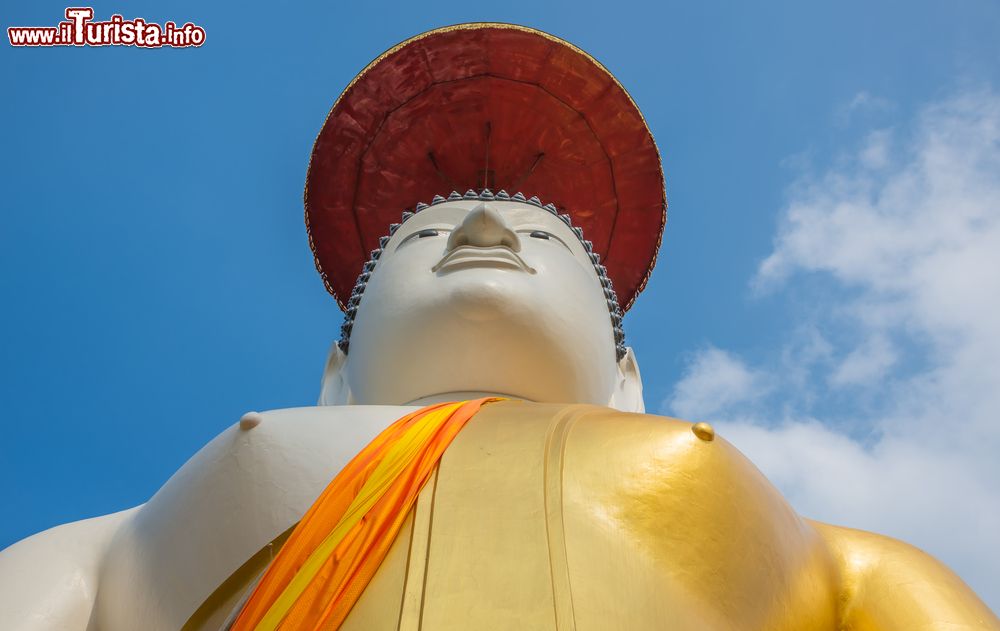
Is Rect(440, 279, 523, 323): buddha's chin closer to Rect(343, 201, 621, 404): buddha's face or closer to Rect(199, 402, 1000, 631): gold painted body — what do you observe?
Rect(343, 201, 621, 404): buddha's face

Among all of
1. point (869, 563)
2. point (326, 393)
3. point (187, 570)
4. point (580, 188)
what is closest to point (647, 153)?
point (580, 188)

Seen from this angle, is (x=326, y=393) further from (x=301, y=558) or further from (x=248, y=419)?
(x=301, y=558)

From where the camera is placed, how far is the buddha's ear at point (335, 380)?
4570mm

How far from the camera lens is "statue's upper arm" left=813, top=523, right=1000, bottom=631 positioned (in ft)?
8.79

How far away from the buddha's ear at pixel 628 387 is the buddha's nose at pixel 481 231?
3.01ft

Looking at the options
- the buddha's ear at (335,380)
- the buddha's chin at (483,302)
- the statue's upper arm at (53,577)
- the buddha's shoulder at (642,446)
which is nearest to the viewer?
the buddha's shoulder at (642,446)

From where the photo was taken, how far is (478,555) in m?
2.41

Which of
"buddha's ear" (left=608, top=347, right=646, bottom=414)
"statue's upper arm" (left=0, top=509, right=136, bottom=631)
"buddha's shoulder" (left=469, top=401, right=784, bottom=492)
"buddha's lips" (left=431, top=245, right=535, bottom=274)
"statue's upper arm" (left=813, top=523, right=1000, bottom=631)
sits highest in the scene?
"buddha's lips" (left=431, top=245, right=535, bottom=274)

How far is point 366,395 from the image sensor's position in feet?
13.7

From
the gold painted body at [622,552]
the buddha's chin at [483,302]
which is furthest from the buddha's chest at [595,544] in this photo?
the buddha's chin at [483,302]

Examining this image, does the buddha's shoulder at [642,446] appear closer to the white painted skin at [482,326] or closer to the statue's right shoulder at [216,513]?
the statue's right shoulder at [216,513]

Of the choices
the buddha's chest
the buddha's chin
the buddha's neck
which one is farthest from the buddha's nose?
the buddha's chest

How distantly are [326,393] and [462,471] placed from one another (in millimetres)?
2151

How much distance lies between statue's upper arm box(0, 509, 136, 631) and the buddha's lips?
1539 mm
